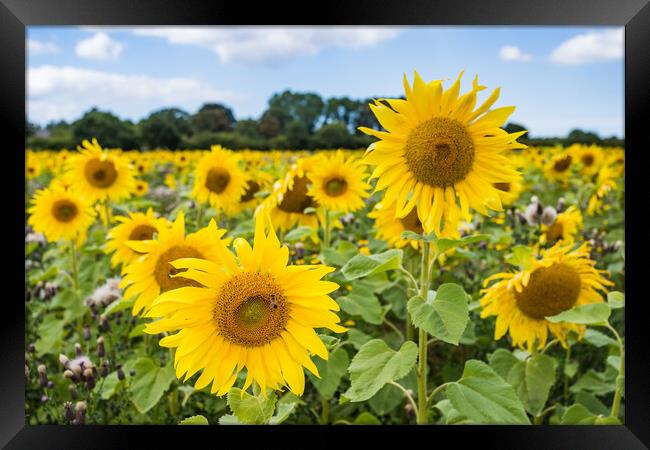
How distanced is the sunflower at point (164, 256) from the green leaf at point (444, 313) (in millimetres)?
538

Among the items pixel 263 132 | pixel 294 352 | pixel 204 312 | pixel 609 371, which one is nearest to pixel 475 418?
pixel 294 352

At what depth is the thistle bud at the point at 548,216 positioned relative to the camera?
2.83 m

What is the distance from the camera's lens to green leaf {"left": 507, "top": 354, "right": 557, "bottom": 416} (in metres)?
2.01

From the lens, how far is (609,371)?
8.16 ft

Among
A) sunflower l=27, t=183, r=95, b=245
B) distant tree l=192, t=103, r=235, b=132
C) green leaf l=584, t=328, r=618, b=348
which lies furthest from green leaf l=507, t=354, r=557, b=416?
distant tree l=192, t=103, r=235, b=132

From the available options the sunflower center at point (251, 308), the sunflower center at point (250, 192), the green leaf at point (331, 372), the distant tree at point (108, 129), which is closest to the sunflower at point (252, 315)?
the sunflower center at point (251, 308)

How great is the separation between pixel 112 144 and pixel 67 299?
6.49 metres

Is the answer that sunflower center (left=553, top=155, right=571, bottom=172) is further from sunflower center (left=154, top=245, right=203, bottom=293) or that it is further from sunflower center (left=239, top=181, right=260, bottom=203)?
sunflower center (left=154, top=245, right=203, bottom=293)

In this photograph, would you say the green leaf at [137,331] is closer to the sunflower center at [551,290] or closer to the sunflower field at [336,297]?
the sunflower field at [336,297]

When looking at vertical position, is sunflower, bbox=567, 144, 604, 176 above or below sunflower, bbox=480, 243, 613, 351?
above

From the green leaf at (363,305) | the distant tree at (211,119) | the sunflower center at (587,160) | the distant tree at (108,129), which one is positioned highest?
the distant tree at (211,119)

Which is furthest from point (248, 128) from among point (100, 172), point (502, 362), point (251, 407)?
point (251, 407)

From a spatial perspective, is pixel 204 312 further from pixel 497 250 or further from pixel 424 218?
pixel 497 250

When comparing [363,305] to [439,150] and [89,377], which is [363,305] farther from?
[89,377]
